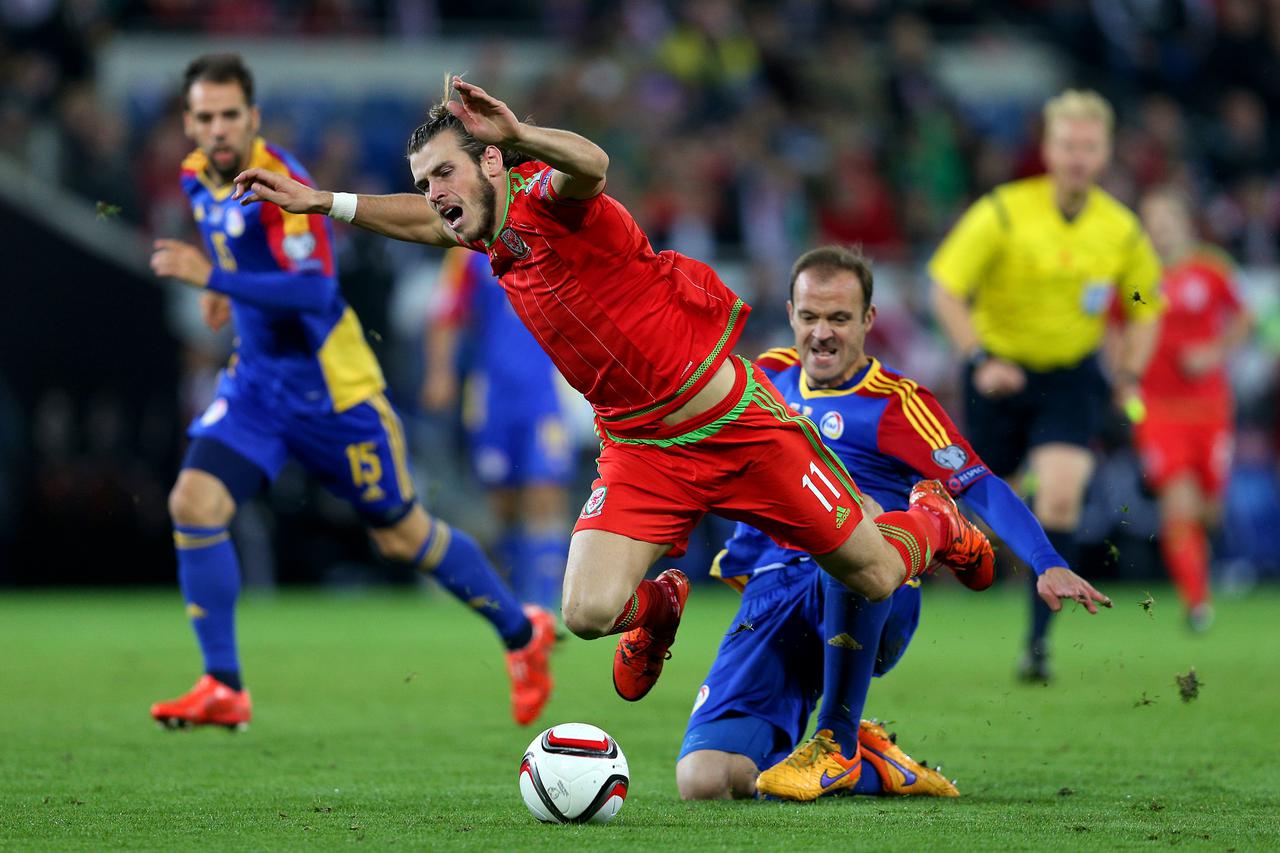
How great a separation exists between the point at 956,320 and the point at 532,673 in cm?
273

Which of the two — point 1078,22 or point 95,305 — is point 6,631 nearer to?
point 95,305

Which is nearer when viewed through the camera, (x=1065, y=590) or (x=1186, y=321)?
(x=1065, y=590)

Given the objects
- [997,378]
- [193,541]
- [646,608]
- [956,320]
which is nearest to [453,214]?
[646,608]

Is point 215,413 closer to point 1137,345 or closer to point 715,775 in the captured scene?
point 715,775

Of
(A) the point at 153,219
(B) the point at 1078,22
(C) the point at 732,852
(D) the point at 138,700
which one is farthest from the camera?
(B) the point at 1078,22

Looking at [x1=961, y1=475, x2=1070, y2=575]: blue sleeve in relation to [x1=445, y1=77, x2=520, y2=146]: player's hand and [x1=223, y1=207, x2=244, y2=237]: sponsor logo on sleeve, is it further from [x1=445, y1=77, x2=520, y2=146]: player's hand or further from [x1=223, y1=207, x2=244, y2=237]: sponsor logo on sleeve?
[x1=223, y1=207, x2=244, y2=237]: sponsor logo on sleeve

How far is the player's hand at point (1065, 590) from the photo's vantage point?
4.85 metres

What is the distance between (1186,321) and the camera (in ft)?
→ 42.4

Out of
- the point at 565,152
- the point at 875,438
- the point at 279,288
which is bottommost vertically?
the point at 875,438

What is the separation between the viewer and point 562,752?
4.75 m

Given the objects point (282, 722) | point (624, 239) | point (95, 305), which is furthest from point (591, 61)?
point (624, 239)

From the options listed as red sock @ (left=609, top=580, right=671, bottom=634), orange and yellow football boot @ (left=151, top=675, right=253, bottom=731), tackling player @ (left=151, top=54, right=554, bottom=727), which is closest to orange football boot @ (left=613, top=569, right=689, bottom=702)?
red sock @ (left=609, top=580, right=671, bottom=634)

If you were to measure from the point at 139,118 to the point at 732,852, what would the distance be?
1321 centimetres

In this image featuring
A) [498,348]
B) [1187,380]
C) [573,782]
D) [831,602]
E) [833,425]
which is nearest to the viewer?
[573,782]
